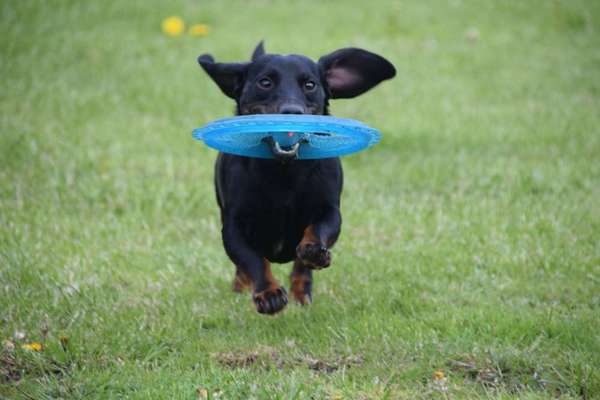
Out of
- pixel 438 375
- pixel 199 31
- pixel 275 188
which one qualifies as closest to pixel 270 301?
pixel 275 188

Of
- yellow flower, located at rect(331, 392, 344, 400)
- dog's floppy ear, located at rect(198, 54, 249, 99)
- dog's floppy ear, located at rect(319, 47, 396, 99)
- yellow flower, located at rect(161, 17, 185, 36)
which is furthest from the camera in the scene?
yellow flower, located at rect(161, 17, 185, 36)

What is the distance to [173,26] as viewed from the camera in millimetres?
11547

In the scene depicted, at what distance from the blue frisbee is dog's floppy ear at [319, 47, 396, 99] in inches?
20.8

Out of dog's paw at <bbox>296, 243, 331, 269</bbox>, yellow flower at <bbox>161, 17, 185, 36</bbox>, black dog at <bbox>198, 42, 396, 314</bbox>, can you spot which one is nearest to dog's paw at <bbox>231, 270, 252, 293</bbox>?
black dog at <bbox>198, 42, 396, 314</bbox>

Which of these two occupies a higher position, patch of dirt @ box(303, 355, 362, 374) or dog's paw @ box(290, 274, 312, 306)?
patch of dirt @ box(303, 355, 362, 374)

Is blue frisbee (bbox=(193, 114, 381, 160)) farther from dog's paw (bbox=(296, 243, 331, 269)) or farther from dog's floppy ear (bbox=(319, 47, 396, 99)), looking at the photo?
dog's floppy ear (bbox=(319, 47, 396, 99))

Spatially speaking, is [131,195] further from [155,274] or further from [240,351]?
[240,351]

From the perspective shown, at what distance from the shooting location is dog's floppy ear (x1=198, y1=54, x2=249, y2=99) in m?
4.48

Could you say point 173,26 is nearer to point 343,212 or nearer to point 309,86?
point 343,212

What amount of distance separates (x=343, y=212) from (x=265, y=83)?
2245mm

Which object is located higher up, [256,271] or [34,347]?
[256,271]

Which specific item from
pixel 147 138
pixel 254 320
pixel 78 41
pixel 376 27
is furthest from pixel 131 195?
pixel 376 27

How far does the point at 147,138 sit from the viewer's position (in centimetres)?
816

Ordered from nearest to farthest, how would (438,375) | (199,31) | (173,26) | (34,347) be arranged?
(438,375) < (34,347) < (199,31) < (173,26)
